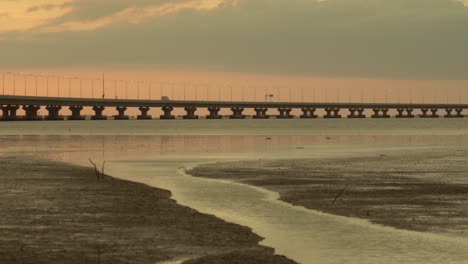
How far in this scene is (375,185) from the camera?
30.4 meters

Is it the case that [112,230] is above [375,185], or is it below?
above

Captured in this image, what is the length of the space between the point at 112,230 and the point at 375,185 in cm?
1349

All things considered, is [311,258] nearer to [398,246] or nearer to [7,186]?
[398,246]

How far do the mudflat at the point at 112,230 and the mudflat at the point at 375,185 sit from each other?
13.4 ft

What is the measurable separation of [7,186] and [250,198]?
894 centimetres

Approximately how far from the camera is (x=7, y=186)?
30.2 meters

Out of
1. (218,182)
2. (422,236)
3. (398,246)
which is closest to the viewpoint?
(398,246)

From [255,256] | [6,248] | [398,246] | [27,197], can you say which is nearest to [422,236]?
[398,246]

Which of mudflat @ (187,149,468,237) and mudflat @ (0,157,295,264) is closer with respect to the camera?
mudflat @ (0,157,295,264)

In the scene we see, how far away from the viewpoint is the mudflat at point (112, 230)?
52.6 ft

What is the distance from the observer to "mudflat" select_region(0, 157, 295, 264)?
52.6 ft

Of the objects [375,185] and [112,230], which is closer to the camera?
[112,230]

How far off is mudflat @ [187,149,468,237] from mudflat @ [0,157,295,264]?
4.07m

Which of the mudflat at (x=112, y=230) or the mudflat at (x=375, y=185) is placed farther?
the mudflat at (x=375, y=185)
